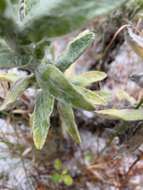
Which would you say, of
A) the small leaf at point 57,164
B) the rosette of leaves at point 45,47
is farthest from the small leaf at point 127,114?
the small leaf at point 57,164

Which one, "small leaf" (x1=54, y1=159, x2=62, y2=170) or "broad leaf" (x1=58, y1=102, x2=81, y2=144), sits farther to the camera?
"small leaf" (x1=54, y1=159, x2=62, y2=170)

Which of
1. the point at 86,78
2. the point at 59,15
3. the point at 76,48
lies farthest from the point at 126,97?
the point at 59,15

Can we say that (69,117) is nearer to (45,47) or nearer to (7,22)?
(45,47)

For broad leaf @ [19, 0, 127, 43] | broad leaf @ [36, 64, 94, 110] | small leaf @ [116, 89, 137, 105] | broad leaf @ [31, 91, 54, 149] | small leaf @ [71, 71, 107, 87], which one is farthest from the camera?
small leaf @ [116, 89, 137, 105]

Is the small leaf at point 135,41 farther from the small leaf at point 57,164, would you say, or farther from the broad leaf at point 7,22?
the small leaf at point 57,164

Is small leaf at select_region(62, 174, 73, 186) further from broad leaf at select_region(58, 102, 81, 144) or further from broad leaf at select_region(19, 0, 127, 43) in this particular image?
broad leaf at select_region(19, 0, 127, 43)

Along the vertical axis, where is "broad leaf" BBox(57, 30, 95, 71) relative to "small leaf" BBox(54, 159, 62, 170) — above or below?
above

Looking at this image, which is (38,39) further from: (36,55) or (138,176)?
(138,176)

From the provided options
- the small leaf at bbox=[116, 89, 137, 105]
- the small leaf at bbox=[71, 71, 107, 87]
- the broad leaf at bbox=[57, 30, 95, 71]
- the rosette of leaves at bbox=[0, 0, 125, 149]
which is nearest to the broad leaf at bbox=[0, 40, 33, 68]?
the rosette of leaves at bbox=[0, 0, 125, 149]

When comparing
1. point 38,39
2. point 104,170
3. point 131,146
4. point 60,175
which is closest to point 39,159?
point 60,175
